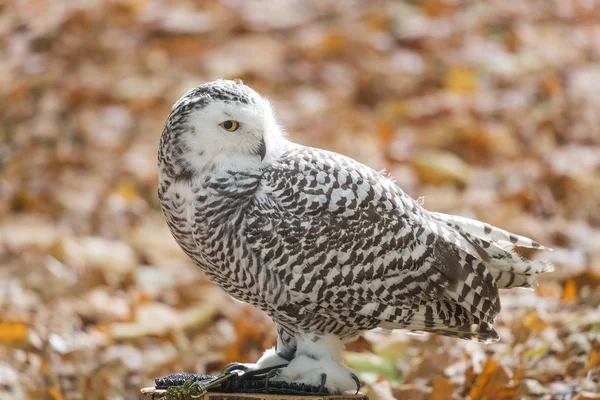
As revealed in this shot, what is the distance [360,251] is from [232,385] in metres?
0.85

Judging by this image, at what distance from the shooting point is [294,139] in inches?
351

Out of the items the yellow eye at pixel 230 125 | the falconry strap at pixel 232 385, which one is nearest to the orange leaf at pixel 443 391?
the falconry strap at pixel 232 385

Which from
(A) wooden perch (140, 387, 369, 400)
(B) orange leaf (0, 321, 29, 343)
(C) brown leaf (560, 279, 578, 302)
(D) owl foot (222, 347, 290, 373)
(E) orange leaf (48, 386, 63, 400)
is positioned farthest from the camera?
(C) brown leaf (560, 279, 578, 302)

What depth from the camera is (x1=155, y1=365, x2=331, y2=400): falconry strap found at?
11.7 feet

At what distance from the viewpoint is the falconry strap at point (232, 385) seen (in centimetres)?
355

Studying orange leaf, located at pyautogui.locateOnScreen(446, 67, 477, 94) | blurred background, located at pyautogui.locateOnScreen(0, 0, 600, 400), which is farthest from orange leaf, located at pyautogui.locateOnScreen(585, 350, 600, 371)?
orange leaf, located at pyautogui.locateOnScreen(446, 67, 477, 94)

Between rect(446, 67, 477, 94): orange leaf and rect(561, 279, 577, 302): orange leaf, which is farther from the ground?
rect(446, 67, 477, 94): orange leaf

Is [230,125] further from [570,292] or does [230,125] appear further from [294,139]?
[294,139]

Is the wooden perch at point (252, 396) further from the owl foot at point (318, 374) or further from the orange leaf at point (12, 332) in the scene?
the orange leaf at point (12, 332)

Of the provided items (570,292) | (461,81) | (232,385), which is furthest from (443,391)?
(461,81)

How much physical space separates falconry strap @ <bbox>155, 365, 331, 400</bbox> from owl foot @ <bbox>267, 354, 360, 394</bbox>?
0.06 feet

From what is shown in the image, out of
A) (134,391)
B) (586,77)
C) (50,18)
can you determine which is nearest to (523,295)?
(134,391)

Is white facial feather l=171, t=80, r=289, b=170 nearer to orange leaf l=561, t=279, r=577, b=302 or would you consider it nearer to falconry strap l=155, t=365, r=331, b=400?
falconry strap l=155, t=365, r=331, b=400

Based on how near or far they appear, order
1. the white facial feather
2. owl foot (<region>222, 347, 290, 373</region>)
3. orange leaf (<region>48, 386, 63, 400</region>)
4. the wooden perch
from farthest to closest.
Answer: orange leaf (<region>48, 386, 63, 400</region>)
owl foot (<region>222, 347, 290, 373</region>)
the white facial feather
the wooden perch
